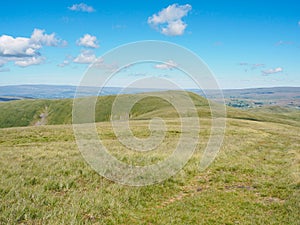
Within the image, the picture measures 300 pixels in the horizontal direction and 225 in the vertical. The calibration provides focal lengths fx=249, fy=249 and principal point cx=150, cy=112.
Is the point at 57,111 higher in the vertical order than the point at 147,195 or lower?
lower

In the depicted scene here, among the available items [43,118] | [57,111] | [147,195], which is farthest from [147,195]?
[43,118]

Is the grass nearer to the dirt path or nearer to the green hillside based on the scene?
the green hillside

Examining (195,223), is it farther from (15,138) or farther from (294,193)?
(15,138)

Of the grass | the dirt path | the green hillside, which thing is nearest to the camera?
the grass

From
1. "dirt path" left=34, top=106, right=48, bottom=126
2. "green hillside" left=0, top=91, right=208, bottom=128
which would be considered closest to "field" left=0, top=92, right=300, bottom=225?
"green hillside" left=0, top=91, right=208, bottom=128

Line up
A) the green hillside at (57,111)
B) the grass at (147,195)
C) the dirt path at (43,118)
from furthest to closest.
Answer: the dirt path at (43,118) < the green hillside at (57,111) < the grass at (147,195)

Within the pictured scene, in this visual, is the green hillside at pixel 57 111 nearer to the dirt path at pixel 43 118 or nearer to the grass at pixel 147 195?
the dirt path at pixel 43 118

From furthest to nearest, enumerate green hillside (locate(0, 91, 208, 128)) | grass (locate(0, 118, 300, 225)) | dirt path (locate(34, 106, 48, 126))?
dirt path (locate(34, 106, 48, 126))
green hillside (locate(0, 91, 208, 128))
grass (locate(0, 118, 300, 225))

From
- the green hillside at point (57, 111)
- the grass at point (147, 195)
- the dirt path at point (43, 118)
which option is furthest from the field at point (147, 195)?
the dirt path at point (43, 118)

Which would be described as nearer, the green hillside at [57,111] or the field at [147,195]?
the field at [147,195]

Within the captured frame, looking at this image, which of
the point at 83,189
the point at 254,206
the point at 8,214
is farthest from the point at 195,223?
the point at 8,214

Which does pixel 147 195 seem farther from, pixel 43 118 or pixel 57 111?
pixel 43 118

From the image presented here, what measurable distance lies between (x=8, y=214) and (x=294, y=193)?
42.3 feet

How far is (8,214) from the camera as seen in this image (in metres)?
9.51
